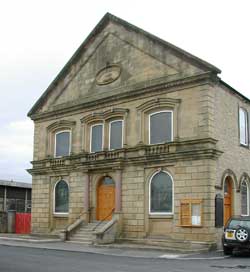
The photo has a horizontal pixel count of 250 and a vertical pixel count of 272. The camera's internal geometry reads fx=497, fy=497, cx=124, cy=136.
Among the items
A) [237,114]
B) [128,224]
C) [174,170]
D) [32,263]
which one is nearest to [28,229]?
[128,224]

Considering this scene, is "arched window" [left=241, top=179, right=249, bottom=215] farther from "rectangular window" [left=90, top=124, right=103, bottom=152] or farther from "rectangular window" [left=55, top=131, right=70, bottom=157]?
"rectangular window" [left=55, top=131, right=70, bottom=157]

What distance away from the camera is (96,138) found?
29422mm

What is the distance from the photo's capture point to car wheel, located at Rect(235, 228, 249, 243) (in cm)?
1989

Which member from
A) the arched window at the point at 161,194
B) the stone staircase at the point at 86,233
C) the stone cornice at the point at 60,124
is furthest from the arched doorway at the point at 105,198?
the stone cornice at the point at 60,124

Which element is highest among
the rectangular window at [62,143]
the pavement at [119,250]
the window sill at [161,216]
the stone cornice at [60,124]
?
the stone cornice at [60,124]

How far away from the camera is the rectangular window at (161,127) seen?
25625mm

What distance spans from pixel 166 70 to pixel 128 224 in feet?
27.4

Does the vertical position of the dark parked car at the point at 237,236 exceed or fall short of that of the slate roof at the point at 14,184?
it falls short

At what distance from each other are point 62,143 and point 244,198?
11.9 m

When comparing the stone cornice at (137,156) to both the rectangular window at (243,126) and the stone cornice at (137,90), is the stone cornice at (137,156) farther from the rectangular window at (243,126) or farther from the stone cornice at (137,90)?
the rectangular window at (243,126)

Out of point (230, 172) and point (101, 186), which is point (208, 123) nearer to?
point (230, 172)

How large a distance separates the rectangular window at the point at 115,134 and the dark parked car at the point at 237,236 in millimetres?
9140

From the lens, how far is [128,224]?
2627 centimetres

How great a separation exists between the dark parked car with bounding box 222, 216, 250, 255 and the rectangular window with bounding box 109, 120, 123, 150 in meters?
9.14
